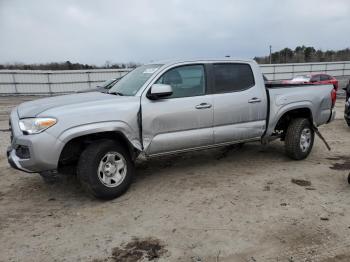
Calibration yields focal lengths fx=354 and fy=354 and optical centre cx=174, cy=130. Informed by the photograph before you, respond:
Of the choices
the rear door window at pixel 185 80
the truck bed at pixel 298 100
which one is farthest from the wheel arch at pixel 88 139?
the truck bed at pixel 298 100

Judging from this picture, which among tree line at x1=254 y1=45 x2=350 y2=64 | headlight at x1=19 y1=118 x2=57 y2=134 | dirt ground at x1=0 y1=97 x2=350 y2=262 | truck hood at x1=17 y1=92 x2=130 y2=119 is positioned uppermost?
tree line at x1=254 y1=45 x2=350 y2=64

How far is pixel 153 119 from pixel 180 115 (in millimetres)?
424

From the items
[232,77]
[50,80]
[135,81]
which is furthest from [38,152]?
[50,80]

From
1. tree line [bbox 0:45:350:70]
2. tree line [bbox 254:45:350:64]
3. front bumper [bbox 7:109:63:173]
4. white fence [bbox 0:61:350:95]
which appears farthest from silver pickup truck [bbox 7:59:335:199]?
tree line [bbox 254:45:350:64]

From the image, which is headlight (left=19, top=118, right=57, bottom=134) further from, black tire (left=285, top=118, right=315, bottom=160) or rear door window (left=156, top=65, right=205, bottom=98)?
black tire (left=285, top=118, right=315, bottom=160)

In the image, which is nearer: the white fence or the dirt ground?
the dirt ground

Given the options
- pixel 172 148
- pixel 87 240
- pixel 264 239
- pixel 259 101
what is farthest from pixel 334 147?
pixel 87 240

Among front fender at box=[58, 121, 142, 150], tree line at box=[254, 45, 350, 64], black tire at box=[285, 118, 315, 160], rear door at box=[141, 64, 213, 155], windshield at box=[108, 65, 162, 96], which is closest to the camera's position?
front fender at box=[58, 121, 142, 150]

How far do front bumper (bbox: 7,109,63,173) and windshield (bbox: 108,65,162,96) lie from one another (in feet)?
4.46

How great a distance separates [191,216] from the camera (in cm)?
418

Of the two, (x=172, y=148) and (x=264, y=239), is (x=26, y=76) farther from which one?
(x=264, y=239)

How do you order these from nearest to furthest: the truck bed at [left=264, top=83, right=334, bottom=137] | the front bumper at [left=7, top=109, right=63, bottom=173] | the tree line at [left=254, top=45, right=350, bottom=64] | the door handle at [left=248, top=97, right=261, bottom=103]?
the front bumper at [left=7, top=109, right=63, bottom=173] → the door handle at [left=248, top=97, right=261, bottom=103] → the truck bed at [left=264, top=83, right=334, bottom=137] → the tree line at [left=254, top=45, right=350, bottom=64]

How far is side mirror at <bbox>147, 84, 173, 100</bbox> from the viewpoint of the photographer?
4730 mm

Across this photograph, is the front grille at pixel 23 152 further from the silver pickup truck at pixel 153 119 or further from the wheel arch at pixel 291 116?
the wheel arch at pixel 291 116
